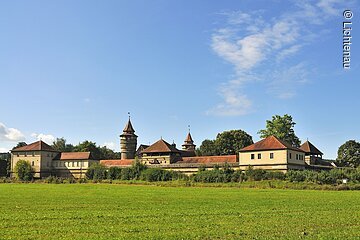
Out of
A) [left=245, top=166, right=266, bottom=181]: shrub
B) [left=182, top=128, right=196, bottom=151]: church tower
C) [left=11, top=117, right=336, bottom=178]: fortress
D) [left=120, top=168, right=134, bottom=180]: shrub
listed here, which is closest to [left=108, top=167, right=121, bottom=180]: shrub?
[left=120, top=168, right=134, bottom=180]: shrub

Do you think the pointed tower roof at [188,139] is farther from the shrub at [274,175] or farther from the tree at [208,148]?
the shrub at [274,175]

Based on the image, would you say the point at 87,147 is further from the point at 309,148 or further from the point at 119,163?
the point at 309,148

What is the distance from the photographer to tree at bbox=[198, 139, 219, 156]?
99.9 m

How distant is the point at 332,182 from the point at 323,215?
4046 centimetres

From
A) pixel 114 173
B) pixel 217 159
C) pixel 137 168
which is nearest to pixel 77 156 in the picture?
pixel 114 173

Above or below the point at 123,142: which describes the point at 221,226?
below

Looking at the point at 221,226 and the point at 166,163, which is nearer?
the point at 221,226

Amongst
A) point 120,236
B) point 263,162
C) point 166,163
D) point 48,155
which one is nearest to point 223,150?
point 166,163

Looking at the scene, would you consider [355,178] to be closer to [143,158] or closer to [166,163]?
[166,163]

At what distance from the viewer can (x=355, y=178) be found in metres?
58.0

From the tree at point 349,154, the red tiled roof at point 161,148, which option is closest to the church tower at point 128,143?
the red tiled roof at point 161,148

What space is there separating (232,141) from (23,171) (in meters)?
42.8

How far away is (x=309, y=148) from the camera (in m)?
82.1

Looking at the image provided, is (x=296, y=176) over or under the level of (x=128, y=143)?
under
